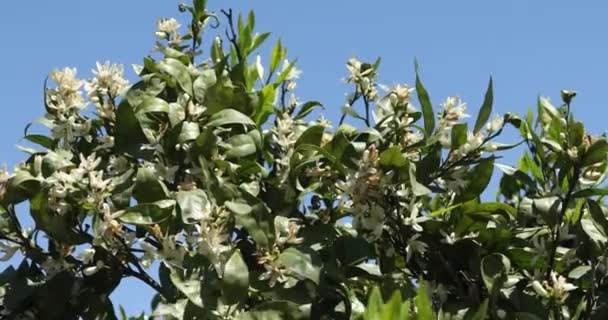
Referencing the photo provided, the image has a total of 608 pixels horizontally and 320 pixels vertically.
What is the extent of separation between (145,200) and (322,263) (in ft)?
1.44

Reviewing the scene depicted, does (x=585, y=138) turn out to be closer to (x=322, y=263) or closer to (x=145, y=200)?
(x=322, y=263)

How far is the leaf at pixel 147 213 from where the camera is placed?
2.33 meters

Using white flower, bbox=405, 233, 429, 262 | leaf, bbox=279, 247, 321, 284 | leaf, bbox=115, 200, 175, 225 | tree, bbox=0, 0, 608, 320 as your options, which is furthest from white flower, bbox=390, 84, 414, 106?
leaf, bbox=115, 200, 175, 225

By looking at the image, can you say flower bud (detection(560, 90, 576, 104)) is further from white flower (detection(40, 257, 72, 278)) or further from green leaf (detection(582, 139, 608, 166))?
white flower (detection(40, 257, 72, 278))

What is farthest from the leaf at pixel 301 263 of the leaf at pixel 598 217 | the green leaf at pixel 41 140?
the green leaf at pixel 41 140

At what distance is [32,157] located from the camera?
2715mm

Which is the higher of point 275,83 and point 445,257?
point 275,83

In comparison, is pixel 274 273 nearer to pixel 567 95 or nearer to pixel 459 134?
pixel 459 134

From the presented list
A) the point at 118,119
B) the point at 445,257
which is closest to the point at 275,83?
the point at 118,119

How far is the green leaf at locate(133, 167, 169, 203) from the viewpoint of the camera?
239 centimetres

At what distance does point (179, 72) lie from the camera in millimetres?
2605

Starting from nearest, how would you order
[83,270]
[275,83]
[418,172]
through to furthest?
[418,172] → [83,270] → [275,83]

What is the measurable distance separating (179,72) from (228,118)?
0.20 m

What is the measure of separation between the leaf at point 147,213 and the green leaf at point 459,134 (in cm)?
68
